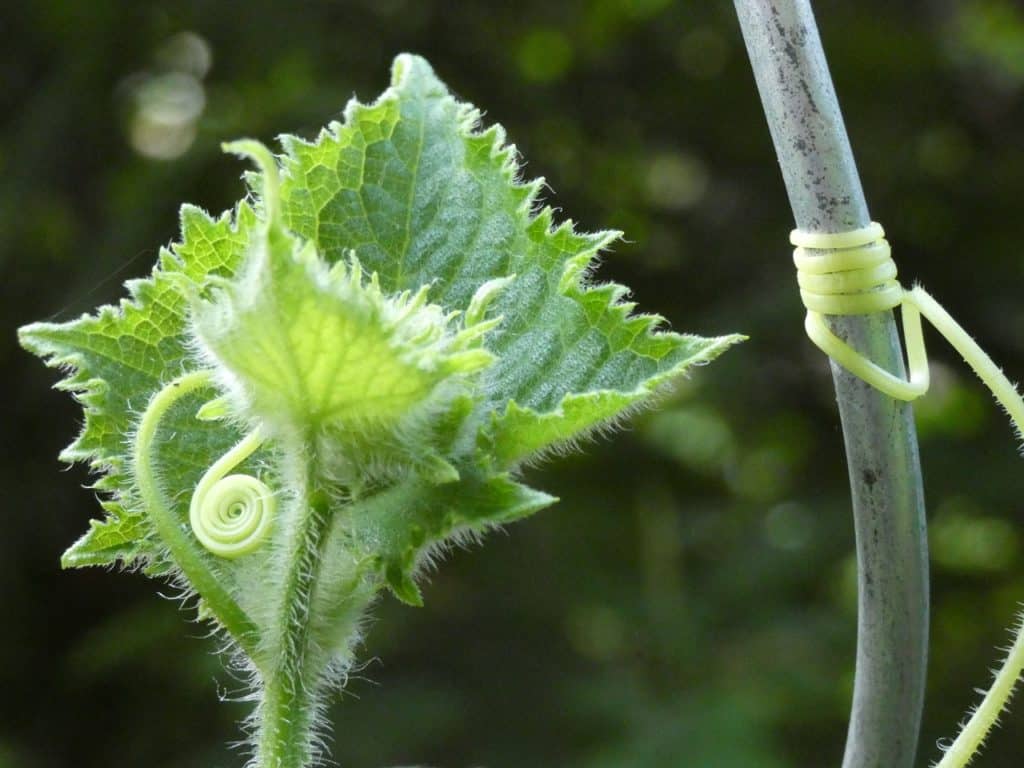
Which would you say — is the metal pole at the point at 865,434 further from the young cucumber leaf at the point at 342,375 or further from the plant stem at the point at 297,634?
the plant stem at the point at 297,634

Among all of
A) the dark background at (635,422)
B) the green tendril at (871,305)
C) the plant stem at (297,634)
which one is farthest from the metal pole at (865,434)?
the dark background at (635,422)

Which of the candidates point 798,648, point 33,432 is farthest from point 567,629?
point 33,432

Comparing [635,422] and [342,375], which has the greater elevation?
[635,422]

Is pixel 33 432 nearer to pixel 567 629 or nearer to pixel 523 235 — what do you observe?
pixel 567 629

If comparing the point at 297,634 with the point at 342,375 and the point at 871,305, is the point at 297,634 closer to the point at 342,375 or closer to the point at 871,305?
the point at 342,375

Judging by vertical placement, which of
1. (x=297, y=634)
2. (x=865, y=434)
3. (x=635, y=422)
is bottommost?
A: (x=297, y=634)

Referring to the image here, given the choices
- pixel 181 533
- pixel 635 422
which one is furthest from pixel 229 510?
pixel 635 422
